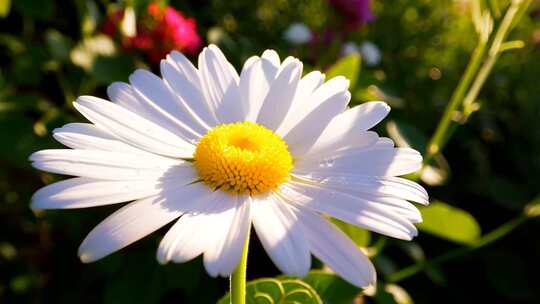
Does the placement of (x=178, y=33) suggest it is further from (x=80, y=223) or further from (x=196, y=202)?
(x=196, y=202)

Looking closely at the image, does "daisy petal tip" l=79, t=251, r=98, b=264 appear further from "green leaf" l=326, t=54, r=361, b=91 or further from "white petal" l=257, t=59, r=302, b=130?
"green leaf" l=326, t=54, r=361, b=91

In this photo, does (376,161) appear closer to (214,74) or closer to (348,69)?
(214,74)

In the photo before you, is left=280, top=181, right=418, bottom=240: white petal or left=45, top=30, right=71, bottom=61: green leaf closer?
left=280, top=181, right=418, bottom=240: white petal

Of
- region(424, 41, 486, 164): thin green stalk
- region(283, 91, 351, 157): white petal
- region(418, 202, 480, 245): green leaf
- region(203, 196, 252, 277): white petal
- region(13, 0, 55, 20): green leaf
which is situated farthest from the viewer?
region(13, 0, 55, 20): green leaf

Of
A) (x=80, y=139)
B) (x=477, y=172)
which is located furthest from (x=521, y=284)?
(x=80, y=139)

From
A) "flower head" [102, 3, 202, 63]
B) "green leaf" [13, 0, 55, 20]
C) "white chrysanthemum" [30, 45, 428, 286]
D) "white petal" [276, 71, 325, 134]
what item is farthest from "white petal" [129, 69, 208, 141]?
"green leaf" [13, 0, 55, 20]
